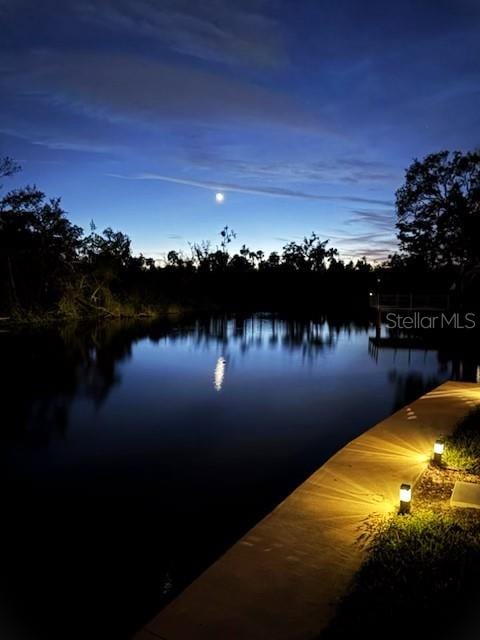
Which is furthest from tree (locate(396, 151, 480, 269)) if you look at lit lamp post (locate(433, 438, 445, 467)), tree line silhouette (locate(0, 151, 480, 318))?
lit lamp post (locate(433, 438, 445, 467))

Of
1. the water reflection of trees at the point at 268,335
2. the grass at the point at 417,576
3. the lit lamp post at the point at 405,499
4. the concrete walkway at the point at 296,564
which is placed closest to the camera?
the grass at the point at 417,576

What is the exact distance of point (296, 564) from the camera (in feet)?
13.0

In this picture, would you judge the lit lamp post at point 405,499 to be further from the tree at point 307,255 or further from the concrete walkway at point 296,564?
the tree at point 307,255

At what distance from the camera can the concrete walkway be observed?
3240mm

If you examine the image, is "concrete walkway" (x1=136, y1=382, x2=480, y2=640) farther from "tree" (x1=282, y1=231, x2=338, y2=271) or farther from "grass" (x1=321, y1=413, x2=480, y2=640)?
"tree" (x1=282, y1=231, x2=338, y2=271)

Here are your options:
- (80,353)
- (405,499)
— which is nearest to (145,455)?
(405,499)

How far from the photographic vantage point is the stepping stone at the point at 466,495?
16.3ft

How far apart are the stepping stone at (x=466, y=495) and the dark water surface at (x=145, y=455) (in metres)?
2.19

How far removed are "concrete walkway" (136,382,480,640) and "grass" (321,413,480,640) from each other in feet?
0.53

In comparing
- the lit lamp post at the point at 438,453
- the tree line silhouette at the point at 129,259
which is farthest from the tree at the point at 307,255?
the lit lamp post at the point at 438,453

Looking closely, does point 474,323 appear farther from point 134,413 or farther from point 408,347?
point 134,413

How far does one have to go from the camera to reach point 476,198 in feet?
94.4

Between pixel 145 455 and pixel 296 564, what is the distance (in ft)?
15.2

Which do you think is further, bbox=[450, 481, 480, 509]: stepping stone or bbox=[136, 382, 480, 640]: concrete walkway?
bbox=[450, 481, 480, 509]: stepping stone
